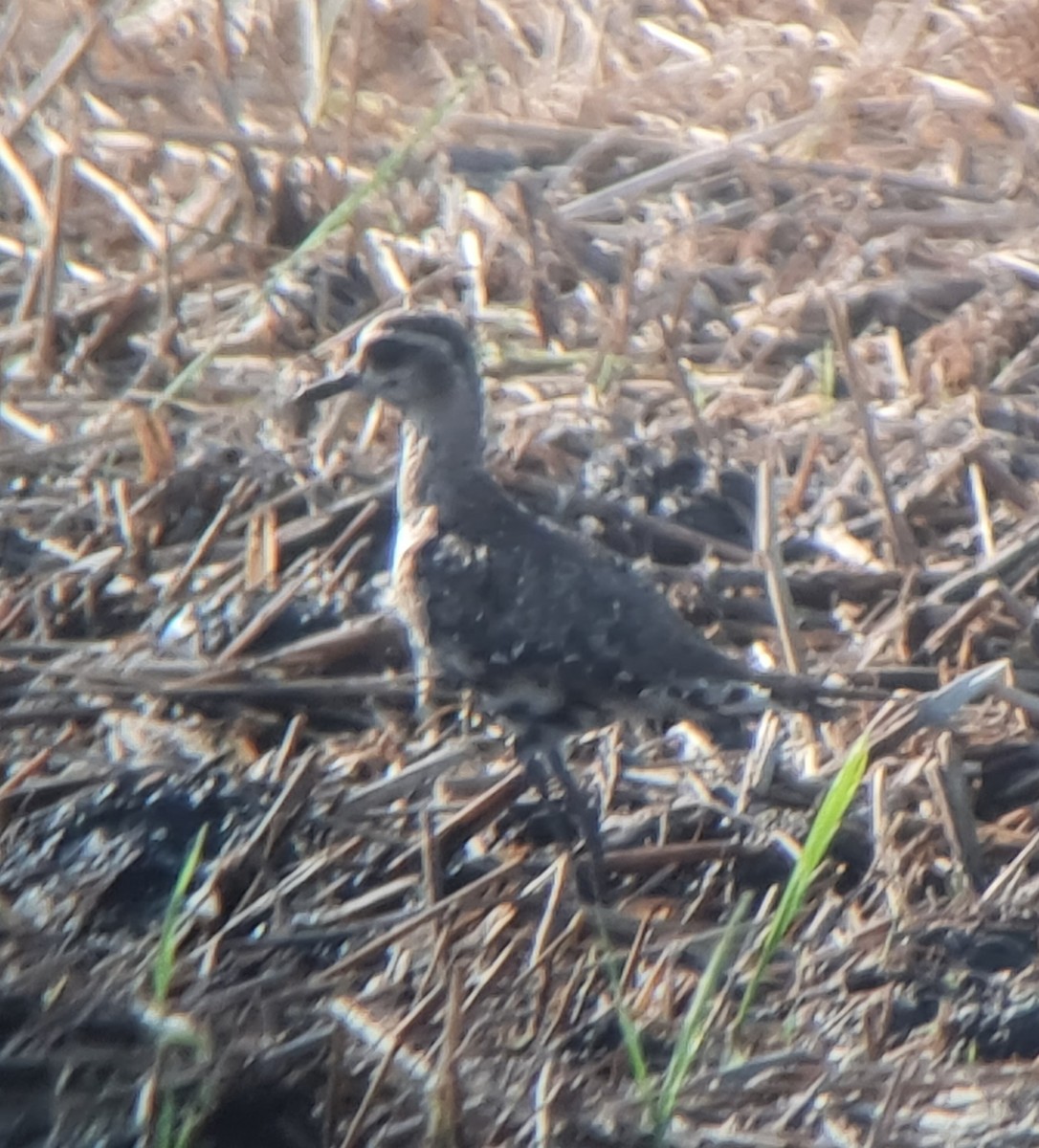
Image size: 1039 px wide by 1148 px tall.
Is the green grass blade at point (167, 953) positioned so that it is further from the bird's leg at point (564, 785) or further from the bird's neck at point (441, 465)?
the bird's neck at point (441, 465)

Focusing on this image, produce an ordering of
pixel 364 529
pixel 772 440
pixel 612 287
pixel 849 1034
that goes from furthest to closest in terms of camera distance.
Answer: pixel 612 287, pixel 772 440, pixel 364 529, pixel 849 1034

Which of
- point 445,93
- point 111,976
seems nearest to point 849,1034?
A: point 111,976

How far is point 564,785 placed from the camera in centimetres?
421

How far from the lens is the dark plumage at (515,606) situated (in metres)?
4.26

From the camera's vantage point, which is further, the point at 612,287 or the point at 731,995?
the point at 612,287

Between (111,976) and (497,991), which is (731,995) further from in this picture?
→ (111,976)

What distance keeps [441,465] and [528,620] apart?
1.67 feet

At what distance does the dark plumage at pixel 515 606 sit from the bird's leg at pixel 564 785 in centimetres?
5

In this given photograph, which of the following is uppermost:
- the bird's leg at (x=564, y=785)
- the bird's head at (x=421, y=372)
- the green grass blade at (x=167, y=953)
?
the bird's head at (x=421, y=372)

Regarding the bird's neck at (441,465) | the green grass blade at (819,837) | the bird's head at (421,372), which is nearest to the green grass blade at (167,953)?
the green grass blade at (819,837)

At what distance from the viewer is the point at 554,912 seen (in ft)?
12.8

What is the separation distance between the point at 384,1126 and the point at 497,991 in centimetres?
44

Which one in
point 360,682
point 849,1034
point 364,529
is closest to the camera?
point 849,1034

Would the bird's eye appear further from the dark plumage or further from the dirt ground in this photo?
the dirt ground
